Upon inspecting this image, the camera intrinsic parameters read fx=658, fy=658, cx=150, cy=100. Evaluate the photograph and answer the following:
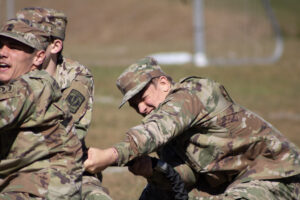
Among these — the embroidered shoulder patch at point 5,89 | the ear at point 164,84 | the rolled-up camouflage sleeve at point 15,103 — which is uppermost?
the embroidered shoulder patch at point 5,89

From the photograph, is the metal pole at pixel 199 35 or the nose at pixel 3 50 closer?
the nose at pixel 3 50

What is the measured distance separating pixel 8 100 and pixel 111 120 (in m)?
10.2

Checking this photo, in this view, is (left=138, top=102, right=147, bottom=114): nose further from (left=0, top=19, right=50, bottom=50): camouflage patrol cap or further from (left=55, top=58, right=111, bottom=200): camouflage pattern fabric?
(left=0, top=19, right=50, bottom=50): camouflage patrol cap

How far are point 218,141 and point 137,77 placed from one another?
2.68 ft

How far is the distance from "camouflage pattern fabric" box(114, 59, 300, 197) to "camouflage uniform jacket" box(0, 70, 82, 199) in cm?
100

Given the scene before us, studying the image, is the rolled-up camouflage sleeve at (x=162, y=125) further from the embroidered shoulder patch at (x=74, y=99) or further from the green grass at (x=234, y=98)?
the green grass at (x=234, y=98)

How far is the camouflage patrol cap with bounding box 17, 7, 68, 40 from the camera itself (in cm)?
505

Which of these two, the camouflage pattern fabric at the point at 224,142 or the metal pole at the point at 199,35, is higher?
the camouflage pattern fabric at the point at 224,142

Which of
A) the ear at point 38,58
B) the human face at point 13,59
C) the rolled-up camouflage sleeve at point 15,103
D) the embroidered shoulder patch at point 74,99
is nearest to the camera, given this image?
the rolled-up camouflage sleeve at point 15,103

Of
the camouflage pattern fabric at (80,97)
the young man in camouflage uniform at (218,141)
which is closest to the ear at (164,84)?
the young man in camouflage uniform at (218,141)

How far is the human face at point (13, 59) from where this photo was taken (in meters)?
4.35

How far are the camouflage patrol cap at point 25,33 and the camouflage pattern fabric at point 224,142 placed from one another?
1007 millimetres

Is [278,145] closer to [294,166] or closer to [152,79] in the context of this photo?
[294,166]

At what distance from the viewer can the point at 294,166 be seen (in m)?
5.33
